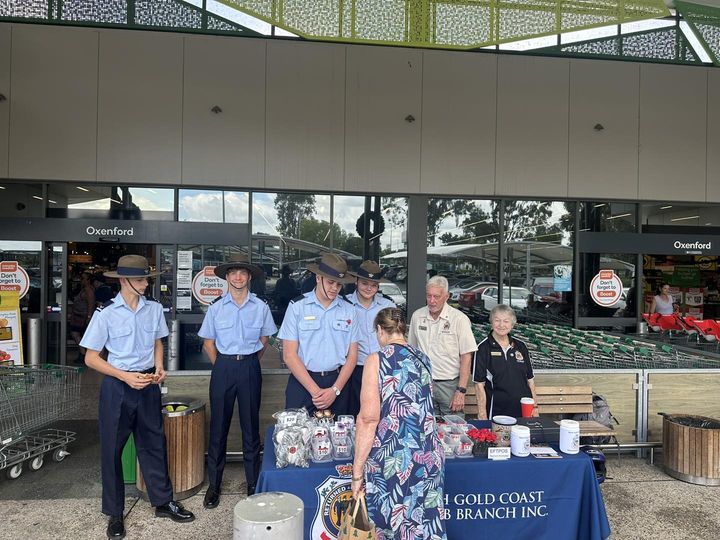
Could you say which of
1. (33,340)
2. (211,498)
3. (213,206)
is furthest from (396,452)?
(33,340)

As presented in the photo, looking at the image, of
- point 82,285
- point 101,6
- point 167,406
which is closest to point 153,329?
point 167,406

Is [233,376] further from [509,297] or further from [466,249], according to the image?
[509,297]

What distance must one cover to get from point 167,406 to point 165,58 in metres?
5.45

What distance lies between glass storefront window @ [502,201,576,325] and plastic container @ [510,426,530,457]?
5548 millimetres

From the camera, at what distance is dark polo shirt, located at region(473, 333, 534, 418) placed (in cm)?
358

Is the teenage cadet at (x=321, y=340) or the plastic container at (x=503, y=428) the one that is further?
the teenage cadet at (x=321, y=340)

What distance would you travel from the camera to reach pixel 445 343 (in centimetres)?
390

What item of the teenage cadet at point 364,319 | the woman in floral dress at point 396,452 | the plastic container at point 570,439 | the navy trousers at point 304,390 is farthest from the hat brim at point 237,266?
the plastic container at point 570,439

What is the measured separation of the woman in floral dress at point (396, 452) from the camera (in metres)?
2.35

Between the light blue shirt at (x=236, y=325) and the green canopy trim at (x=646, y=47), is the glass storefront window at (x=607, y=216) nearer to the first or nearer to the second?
the green canopy trim at (x=646, y=47)

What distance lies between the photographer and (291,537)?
1.65 meters

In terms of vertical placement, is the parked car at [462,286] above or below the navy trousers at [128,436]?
above

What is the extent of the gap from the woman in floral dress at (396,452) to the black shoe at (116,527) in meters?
1.92

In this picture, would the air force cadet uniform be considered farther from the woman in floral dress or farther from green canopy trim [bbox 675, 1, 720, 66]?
green canopy trim [bbox 675, 1, 720, 66]
